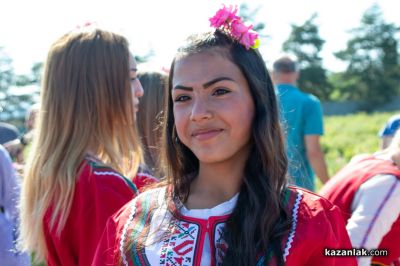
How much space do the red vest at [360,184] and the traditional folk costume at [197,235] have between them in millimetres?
815

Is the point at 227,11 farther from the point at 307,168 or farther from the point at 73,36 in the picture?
the point at 307,168

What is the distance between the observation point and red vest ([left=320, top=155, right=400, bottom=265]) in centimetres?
243

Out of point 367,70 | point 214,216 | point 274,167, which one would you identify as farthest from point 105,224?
point 367,70

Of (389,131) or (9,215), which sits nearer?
(9,215)

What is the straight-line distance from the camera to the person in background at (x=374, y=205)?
2.34 m

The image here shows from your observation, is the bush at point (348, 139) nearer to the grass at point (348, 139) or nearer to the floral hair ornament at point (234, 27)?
the grass at point (348, 139)

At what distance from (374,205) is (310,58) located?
5687cm

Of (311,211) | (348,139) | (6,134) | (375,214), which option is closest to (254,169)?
(311,211)

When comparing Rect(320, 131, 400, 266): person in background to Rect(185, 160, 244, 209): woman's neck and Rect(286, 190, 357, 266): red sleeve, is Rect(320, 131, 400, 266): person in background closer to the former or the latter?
Rect(286, 190, 357, 266): red sleeve

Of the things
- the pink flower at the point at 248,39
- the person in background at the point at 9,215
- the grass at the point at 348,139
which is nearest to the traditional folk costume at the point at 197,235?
the pink flower at the point at 248,39

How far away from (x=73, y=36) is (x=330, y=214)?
4.50 feet

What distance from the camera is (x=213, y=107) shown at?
5.77ft

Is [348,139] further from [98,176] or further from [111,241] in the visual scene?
[111,241]

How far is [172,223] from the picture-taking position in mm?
1794
